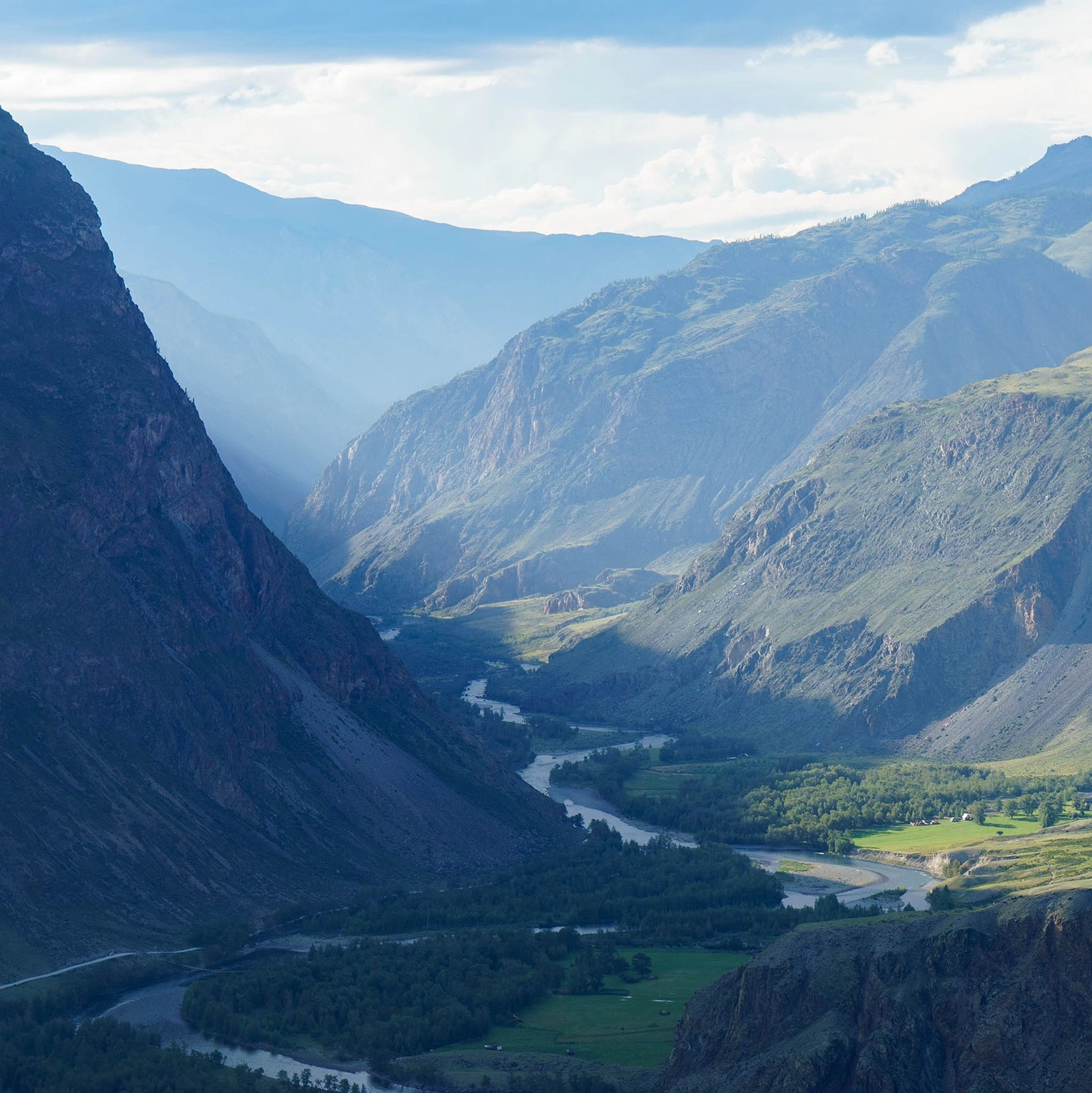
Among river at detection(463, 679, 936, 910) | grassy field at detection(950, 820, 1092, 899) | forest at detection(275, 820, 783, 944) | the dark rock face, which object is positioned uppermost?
the dark rock face

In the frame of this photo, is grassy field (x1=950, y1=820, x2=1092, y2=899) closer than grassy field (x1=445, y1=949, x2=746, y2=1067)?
No

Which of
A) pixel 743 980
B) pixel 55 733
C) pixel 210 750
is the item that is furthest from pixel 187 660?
pixel 743 980

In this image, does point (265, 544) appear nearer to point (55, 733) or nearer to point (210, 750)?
point (210, 750)

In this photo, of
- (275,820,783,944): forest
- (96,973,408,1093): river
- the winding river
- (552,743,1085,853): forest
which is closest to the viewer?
(96,973,408,1093): river

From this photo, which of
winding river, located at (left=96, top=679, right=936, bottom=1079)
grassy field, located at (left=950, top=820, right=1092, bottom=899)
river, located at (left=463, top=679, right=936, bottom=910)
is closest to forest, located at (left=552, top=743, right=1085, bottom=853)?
river, located at (left=463, top=679, right=936, bottom=910)

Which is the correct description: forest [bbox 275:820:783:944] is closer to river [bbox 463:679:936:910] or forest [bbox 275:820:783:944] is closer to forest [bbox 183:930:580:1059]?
river [bbox 463:679:936:910]

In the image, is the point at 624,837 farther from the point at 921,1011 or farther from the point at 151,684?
A: the point at 921,1011

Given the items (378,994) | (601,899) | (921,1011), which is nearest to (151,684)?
(601,899)

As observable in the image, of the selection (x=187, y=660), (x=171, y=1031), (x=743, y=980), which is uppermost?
(x=187, y=660)
